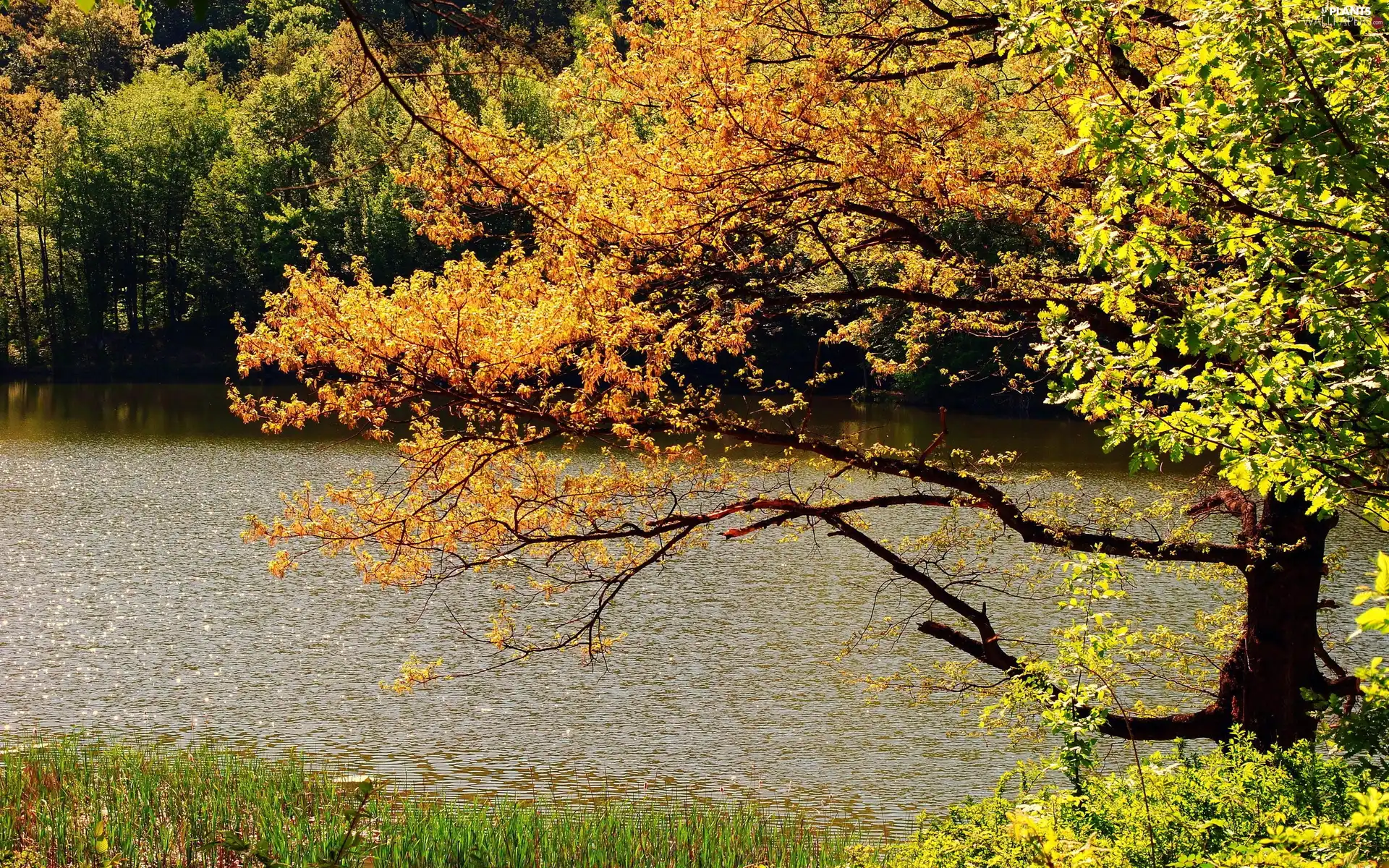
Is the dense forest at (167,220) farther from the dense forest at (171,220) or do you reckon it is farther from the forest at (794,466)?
the forest at (794,466)

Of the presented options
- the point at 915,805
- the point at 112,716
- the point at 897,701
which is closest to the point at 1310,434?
the point at 915,805

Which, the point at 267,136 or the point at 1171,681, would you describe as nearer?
the point at 1171,681

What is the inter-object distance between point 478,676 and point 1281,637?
8326 millimetres

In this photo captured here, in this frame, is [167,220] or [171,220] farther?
[171,220]

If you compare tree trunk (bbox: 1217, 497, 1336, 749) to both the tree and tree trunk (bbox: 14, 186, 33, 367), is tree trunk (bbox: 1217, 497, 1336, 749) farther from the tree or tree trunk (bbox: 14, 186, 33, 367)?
tree trunk (bbox: 14, 186, 33, 367)

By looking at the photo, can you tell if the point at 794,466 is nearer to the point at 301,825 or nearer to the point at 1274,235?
the point at 301,825

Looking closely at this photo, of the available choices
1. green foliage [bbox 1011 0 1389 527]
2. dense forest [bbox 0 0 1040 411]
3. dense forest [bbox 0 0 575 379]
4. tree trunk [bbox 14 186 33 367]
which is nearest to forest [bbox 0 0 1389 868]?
green foliage [bbox 1011 0 1389 527]

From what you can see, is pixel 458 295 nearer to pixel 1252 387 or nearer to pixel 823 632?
pixel 1252 387

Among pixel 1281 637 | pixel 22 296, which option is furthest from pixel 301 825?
pixel 22 296

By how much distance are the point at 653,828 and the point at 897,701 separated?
5011 mm

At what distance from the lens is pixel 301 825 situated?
282 inches

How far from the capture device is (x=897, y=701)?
41.0 feet

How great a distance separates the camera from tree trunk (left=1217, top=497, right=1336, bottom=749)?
690 cm

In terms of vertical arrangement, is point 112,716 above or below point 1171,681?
below
